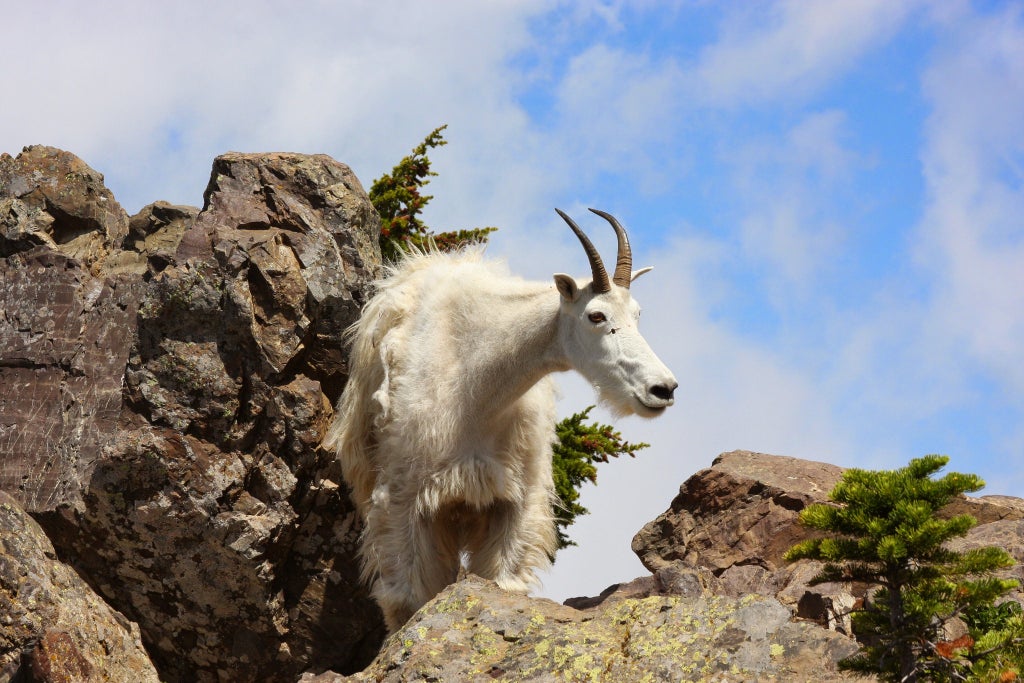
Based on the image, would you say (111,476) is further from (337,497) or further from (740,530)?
(740,530)

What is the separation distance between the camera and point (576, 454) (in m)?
10.6

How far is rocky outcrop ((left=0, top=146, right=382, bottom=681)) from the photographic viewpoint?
28.6 feet

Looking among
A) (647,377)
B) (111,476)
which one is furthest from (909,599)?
(111,476)

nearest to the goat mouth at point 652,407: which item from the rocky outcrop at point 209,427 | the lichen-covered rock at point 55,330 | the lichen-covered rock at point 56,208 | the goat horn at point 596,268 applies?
the goat horn at point 596,268

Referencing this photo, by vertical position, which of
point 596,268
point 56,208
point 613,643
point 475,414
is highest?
point 56,208

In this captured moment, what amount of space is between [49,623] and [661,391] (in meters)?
4.02

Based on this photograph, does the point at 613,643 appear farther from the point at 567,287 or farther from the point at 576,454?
the point at 576,454

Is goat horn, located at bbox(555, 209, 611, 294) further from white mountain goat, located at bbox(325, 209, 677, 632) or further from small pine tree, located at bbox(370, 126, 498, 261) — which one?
small pine tree, located at bbox(370, 126, 498, 261)

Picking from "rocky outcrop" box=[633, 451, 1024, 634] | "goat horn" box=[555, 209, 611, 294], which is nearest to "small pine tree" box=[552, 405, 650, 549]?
"rocky outcrop" box=[633, 451, 1024, 634]

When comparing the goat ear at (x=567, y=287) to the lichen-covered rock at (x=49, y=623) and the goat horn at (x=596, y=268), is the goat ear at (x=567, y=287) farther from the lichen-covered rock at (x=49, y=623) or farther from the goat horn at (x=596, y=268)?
the lichen-covered rock at (x=49, y=623)

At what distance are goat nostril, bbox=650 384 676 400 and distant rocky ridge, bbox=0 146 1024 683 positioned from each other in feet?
4.54

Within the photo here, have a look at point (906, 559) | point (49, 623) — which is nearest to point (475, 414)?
point (49, 623)

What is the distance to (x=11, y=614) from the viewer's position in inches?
275

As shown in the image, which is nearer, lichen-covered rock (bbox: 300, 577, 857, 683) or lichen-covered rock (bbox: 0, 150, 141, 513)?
lichen-covered rock (bbox: 300, 577, 857, 683)
